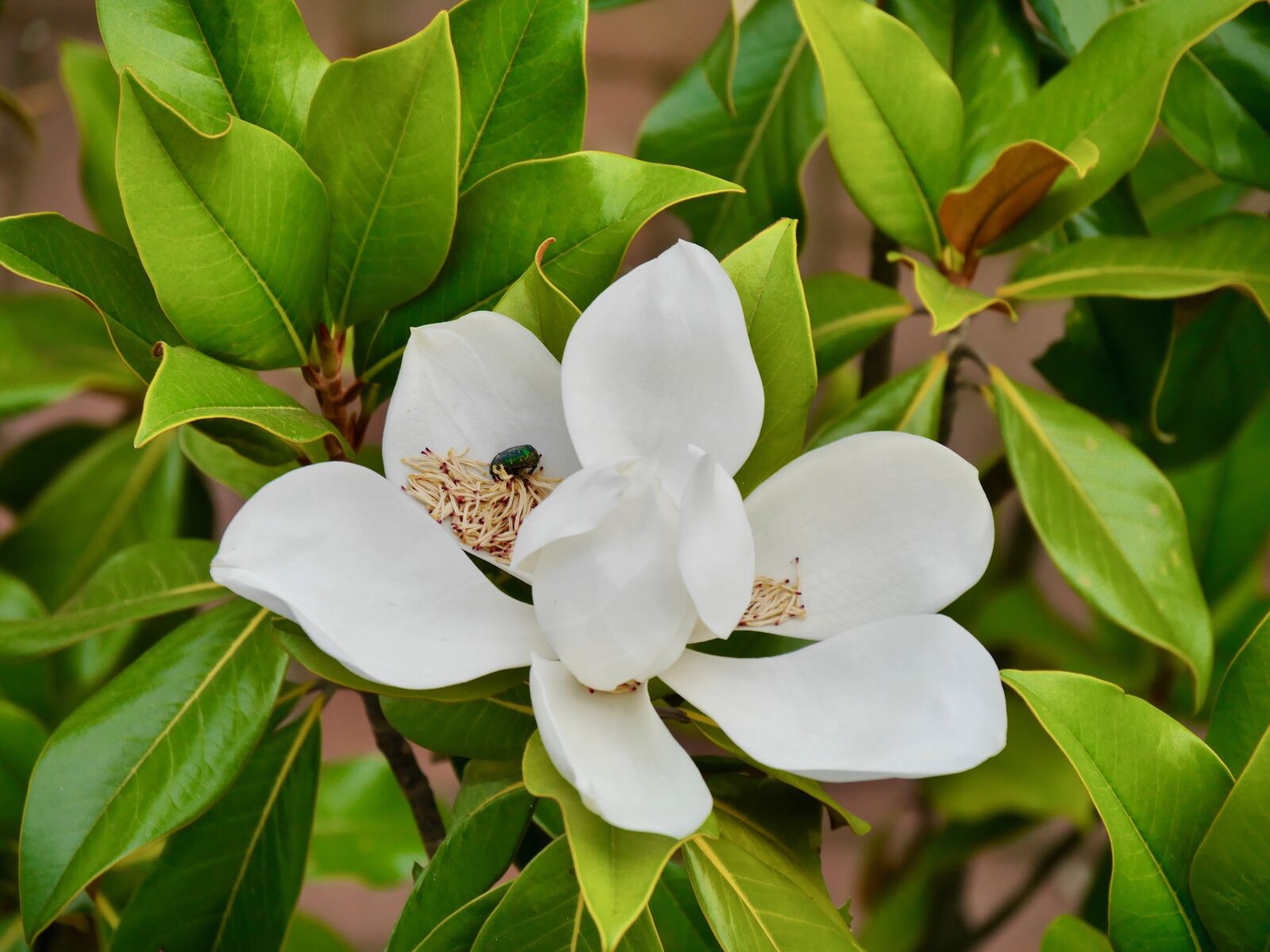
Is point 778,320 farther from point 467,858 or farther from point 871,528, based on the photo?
point 467,858

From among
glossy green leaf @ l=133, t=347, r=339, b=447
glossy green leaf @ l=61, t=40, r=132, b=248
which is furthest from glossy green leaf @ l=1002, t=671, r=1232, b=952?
glossy green leaf @ l=61, t=40, r=132, b=248

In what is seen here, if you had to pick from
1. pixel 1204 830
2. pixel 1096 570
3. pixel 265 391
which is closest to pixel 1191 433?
pixel 1096 570

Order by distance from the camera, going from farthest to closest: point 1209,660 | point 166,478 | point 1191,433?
1. point 166,478
2. point 1191,433
3. point 1209,660

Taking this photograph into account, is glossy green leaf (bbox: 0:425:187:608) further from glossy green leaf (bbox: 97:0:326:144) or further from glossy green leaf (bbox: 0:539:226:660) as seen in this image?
glossy green leaf (bbox: 97:0:326:144)

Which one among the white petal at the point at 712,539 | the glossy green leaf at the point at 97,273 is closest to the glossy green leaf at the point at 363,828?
the glossy green leaf at the point at 97,273

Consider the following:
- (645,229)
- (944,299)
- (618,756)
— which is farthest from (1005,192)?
(645,229)

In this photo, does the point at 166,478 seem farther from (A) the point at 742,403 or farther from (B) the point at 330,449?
(A) the point at 742,403

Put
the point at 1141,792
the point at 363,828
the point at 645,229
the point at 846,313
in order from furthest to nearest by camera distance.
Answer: the point at 645,229 < the point at 363,828 < the point at 846,313 < the point at 1141,792
